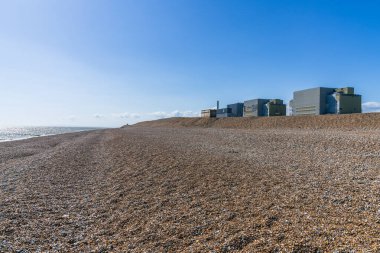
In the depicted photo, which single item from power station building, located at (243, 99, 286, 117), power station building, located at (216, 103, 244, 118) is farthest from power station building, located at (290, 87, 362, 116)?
power station building, located at (216, 103, 244, 118)

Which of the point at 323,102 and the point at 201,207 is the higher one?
the point at 323,102

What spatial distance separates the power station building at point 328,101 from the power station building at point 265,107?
8891 millimetres

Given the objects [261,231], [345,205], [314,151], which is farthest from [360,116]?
[261,231]

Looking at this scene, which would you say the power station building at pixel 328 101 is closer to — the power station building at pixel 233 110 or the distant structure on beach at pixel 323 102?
the distant structure on beach at pixel 323 102

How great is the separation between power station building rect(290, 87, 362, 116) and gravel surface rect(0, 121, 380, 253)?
26714 millimetres

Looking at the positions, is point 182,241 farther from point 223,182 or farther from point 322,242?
point 223,182

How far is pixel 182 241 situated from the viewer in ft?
17.0

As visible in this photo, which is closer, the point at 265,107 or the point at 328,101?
the point at 328,101

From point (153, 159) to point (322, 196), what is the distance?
973 cm

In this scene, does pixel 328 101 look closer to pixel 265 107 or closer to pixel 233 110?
pixel 265 107

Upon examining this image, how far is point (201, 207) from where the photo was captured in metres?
6.98

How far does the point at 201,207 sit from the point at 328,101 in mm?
Result: 37688

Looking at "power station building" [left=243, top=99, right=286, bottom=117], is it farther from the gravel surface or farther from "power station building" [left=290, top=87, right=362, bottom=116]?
the gravel surface

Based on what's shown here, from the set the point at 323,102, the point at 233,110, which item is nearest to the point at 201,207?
the point at 323,102
